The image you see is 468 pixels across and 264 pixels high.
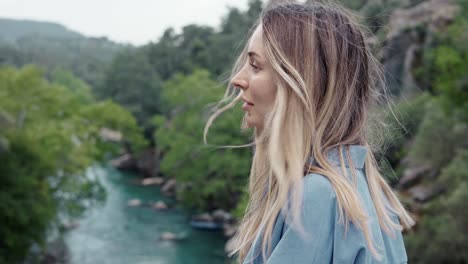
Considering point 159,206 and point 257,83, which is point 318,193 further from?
point 159,206

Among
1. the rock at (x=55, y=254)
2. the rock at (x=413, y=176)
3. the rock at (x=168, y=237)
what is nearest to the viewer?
the rock at (x=413, y=176)

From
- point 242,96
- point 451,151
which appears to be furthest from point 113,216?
point 242,96

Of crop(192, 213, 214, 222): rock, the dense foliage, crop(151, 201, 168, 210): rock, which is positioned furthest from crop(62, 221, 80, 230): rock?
crop(192, 213, 214, 222): rock

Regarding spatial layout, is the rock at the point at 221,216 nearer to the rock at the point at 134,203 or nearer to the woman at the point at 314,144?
the rock at the point at 134,203

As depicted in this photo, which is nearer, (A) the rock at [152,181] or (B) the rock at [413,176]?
(B) the rock at [413,176]

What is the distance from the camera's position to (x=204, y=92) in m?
19.5

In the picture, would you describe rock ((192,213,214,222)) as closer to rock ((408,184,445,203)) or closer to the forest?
the forest

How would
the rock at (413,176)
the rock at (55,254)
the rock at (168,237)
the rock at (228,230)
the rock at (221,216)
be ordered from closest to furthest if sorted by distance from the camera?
the rock at (413,176)
the rock at (55,254)
the rock at (168,237)
the rock at (228,230)
the rock at (221,216)

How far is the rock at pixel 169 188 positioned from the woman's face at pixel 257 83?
18.0 metres

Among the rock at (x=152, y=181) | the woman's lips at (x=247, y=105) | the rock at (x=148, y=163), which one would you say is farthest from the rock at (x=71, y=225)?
the woman's lips at (x=247, y=105)

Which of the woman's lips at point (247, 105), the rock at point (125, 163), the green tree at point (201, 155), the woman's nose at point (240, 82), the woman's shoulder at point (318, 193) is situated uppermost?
the woman's nose at point (240, 82)

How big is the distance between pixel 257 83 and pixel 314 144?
0.50ft

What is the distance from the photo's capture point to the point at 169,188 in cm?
1914

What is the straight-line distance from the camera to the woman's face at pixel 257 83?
0.99m
